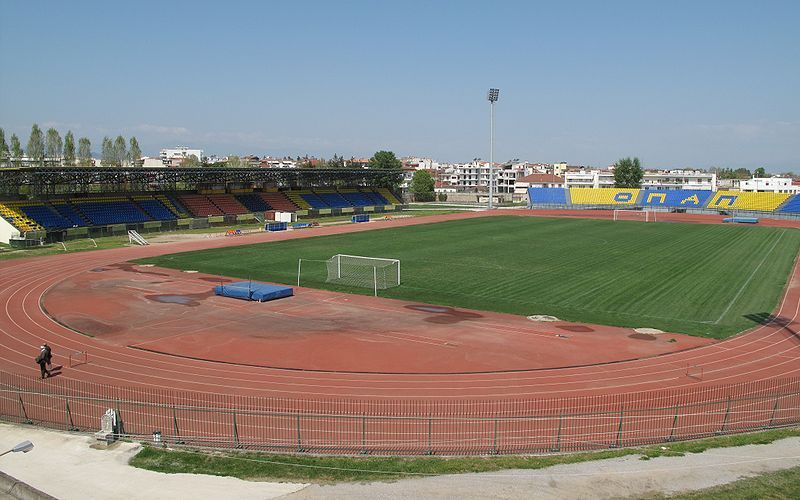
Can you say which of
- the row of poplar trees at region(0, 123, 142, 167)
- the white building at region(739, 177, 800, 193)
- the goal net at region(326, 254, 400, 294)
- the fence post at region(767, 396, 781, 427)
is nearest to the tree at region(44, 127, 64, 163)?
the row of poplar trees at region(0, 123, 142, 167)

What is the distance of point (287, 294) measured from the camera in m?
37.9

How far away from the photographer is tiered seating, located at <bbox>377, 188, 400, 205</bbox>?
115012mm

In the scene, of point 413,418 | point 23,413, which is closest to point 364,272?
point 23,413

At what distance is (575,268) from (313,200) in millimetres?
59666

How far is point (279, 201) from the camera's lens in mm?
93688

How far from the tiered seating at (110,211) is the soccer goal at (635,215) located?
67.7 metres

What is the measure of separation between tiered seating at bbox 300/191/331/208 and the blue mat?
59968 millimetres

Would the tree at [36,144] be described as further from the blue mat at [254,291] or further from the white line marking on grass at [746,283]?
the white line marking on grass at [746,283]

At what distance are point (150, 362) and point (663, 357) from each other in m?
21.2

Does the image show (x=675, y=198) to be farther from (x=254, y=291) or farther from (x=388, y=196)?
(x=254, y=291)

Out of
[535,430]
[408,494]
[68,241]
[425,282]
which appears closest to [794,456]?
[535,430]

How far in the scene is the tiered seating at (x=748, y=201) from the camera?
101m

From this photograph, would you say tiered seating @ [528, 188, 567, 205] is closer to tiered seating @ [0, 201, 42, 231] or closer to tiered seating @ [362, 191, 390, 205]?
tiered seating @ [362, 191, 390, 205]

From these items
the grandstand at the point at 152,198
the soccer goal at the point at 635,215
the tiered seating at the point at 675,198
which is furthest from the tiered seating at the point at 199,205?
the tiered seating at the point at 675,198
